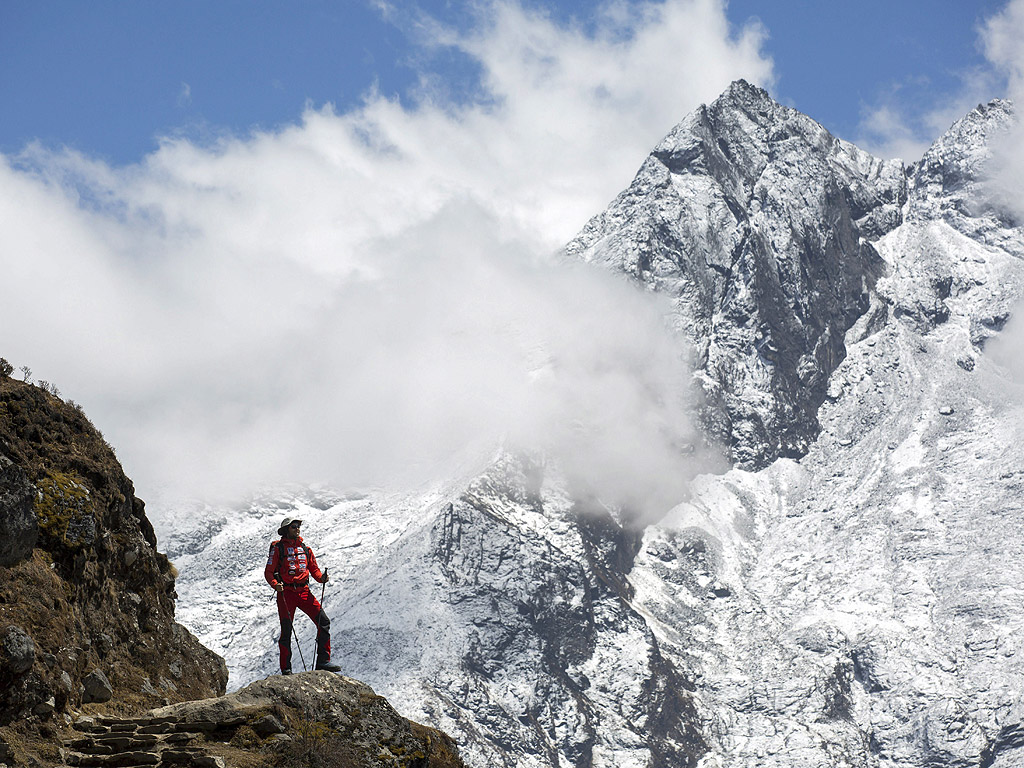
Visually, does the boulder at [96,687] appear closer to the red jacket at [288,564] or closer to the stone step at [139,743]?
the stone step at [139,743]

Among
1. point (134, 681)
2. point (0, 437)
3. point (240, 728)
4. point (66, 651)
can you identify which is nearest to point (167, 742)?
point (240, 728)

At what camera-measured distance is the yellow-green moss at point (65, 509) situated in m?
25.5

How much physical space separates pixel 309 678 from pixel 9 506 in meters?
6.64

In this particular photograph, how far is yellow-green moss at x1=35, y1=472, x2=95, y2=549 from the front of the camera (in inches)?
1004

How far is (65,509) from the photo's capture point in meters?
26.0

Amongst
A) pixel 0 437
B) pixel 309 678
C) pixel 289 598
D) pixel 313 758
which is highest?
pixel 0 437

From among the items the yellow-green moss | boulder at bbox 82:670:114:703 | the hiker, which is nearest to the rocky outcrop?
boulder at bbox 82:670:114:703

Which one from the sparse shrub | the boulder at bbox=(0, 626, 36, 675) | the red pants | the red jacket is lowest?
the sparse shrub

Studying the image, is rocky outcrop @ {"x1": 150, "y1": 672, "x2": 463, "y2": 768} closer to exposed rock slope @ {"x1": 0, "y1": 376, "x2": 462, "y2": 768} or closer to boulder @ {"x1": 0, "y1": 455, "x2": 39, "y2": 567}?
exposed rock slope @ {"x1": 0, "y1": 376, "x2": 462, "y2": 768}

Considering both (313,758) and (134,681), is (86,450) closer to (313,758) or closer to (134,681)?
(134,681)

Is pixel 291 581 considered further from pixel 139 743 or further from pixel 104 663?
pixel 139 743

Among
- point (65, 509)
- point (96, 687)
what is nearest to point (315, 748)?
point (96, 687)

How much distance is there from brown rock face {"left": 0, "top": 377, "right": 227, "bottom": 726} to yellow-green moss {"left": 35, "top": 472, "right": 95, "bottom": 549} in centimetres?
2

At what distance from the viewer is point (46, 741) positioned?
22.1 meters
